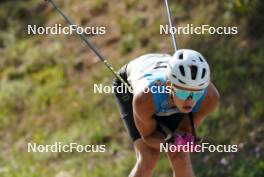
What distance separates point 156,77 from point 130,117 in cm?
56

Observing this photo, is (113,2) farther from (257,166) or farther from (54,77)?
(257,166)

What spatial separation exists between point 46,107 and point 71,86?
0.43 m

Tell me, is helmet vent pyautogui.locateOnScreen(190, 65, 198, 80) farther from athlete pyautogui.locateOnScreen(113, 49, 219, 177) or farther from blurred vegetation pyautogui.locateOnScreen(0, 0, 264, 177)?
blurred vegetation pyautogui.locateOnScreen(0, 0, 264, 177)

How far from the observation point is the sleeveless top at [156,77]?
18.1 feet

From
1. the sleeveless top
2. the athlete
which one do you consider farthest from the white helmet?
the sleeveless top

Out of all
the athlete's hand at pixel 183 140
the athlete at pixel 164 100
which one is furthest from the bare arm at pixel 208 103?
the athlete's hand at pixel 183 140

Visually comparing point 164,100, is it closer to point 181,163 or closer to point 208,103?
point 208,103

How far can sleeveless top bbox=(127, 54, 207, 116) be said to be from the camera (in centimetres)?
552

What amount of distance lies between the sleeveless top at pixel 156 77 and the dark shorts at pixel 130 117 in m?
0.10

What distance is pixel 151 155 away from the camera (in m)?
5.91

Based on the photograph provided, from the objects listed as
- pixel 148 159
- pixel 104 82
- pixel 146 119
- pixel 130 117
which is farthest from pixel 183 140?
pixel 104 82

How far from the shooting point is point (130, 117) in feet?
19.9

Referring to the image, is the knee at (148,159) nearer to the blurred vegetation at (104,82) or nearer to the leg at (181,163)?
the leg at (181,163)

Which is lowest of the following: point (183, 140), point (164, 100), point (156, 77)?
point (183, 140)
